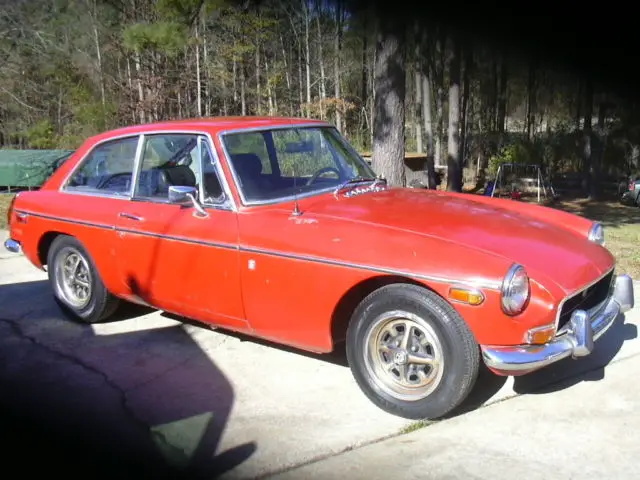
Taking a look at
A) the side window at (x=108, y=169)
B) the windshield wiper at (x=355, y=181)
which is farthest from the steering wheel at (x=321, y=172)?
the side window at (x=108, y=169)

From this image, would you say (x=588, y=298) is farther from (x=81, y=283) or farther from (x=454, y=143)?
(x=454, y=143)

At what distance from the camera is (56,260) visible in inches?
205

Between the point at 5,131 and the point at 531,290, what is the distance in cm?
2745

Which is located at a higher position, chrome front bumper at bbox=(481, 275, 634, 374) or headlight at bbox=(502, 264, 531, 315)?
headlight at bbox=(502, 264, 531, 315)

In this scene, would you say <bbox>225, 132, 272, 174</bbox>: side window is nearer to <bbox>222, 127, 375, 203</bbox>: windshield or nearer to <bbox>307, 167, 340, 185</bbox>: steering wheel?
<bbox>222, 127, 375, 203</bbox>: windshield

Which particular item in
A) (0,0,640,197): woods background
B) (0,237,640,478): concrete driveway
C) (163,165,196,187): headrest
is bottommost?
(0,237,640,478): concrete driveway

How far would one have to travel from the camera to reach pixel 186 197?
4047 millimetres

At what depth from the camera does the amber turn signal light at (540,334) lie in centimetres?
305

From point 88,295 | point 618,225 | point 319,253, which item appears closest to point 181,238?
point 319,253

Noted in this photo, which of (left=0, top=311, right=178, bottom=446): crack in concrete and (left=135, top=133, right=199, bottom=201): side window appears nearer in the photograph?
(left=0, top=311, right=178, bottom=446): crack in concrete

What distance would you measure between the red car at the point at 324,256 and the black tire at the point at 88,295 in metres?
0.02

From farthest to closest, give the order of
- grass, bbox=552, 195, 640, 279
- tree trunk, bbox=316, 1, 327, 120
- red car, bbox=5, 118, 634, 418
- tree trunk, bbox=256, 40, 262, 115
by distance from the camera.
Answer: tree trunk, bbox=256, 40, 262, 115, tree trunk, bbox=316, 1, 327, 120, grass, bbox=552, 195, 640, 279, red car, bbox=5, 118, 634, 418

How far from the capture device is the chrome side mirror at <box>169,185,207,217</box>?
397 cm

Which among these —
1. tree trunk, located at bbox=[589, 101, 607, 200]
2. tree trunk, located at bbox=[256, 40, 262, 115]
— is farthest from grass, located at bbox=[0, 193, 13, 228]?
tree trunk, located at bbox=[589, 101, 607, 200]
